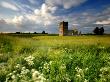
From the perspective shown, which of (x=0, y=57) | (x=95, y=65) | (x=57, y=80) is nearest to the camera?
(x=57, y=80)

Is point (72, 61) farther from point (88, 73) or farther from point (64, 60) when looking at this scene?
point (88, 73)

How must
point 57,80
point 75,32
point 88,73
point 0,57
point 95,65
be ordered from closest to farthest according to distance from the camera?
1. point 57,80
2. point 88,73
3. point 95,65
4. point 0,57
5. point 75,32

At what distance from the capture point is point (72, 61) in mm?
9492

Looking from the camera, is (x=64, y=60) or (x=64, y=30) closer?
(x=64, y=60)

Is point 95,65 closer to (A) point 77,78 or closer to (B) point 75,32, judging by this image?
(A) point 77,78

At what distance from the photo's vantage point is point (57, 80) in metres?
6.60

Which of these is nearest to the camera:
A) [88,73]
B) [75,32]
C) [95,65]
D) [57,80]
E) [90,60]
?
[57,80]

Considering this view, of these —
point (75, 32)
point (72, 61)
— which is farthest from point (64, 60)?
point (75, 32)

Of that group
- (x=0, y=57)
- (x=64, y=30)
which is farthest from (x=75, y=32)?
(x=0, y=57)

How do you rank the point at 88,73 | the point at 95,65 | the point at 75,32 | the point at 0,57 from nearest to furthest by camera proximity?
the point at 88,73 < the point at 95,65 < the point at 0,57 < the point at 75,32

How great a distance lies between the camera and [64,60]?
30.9 ft

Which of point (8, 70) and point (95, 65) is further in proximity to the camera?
point (95, 65)

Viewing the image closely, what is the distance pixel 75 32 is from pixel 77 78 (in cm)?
8787

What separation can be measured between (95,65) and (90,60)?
31.8 inches
